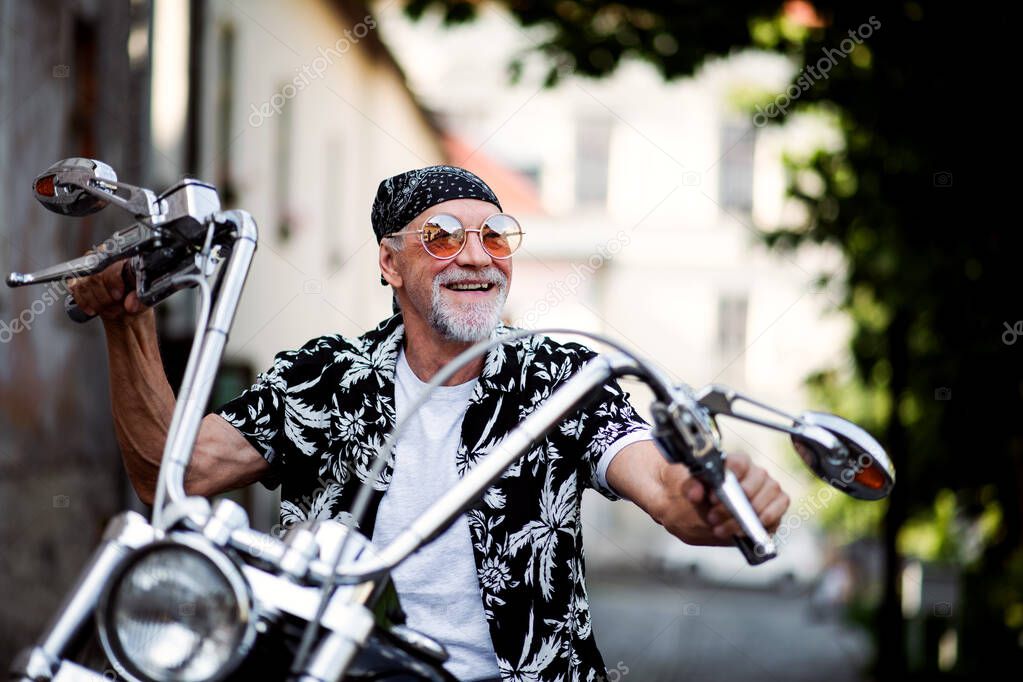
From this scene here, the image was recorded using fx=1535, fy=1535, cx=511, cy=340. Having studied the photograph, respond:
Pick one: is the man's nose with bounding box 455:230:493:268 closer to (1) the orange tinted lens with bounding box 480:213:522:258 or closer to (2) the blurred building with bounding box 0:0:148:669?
(1) the orange tinted lens with bounding box 480:213:522:258

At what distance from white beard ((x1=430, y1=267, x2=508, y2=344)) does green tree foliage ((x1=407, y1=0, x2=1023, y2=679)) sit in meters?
6.10

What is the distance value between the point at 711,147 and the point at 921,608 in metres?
28.3

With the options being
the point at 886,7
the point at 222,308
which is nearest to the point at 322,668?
the point at 222,308

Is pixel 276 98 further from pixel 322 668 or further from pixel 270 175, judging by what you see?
pixel 322 668

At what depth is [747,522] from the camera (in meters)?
2.12

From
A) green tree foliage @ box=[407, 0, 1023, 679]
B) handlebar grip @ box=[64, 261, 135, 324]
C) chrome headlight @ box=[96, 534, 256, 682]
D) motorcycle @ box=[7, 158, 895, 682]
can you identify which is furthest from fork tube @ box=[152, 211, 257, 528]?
green tree foliage @ box=[407, 0, 1023, 679]

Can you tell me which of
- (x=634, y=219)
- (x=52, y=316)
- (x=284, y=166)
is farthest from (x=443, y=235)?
(x=634, y=219)

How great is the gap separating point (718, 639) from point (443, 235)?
16662mm

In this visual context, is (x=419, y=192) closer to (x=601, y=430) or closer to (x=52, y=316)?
(x=601, y=430)

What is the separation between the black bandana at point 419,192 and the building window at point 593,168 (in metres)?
40.3

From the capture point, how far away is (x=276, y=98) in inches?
576

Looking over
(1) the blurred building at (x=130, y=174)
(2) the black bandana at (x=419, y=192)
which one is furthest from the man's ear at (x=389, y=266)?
(1) the blurred building at (x=130, y=174)

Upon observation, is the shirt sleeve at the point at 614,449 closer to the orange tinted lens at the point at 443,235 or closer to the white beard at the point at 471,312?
the white beard at the point at 471,312

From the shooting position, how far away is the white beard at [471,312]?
3061 mm
